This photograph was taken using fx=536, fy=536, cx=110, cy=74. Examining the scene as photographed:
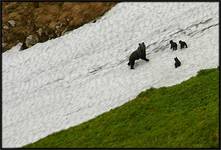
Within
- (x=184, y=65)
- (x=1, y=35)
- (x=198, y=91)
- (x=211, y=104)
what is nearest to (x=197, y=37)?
(x=184, y=65)

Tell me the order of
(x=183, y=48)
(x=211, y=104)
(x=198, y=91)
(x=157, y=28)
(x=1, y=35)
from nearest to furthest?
(x=211, y=104), (x=198, y=91), (x=183, y=48), (x=157, y=28), (x=1, y=35)

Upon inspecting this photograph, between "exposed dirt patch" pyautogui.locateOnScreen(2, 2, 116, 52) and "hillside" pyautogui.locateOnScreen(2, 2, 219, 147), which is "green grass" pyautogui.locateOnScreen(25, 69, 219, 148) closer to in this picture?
"hillside" pyautogui.locateOnScreen(2, 2, 219, 147)

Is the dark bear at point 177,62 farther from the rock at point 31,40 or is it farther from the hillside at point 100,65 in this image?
the rock at point 31,40

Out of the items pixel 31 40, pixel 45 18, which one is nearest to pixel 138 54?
pixel 31 40

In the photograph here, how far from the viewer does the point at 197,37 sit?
53.6 metres

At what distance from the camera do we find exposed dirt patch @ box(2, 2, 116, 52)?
63.1 m

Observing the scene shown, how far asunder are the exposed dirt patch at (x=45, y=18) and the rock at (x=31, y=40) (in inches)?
6.5

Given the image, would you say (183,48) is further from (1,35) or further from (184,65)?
(1,35)

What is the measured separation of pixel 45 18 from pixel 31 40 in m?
4.26

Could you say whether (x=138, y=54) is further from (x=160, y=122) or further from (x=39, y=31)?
(x=39, y=31)

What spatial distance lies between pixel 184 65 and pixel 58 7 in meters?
23.3

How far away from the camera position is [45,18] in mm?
65250

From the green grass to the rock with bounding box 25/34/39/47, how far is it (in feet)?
72.5

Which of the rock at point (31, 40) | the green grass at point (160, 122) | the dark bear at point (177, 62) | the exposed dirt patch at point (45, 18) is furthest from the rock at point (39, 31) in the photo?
Result: the green grass at point (160, 122)
